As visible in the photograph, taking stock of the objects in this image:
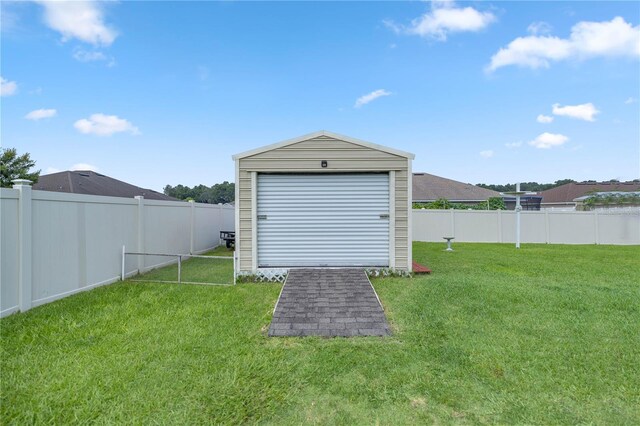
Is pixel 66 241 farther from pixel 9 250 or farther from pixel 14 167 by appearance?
pixel 14 167

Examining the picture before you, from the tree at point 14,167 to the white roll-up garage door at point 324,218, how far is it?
1657 centimetres

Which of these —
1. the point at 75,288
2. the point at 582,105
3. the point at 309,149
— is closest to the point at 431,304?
the point at 309,149

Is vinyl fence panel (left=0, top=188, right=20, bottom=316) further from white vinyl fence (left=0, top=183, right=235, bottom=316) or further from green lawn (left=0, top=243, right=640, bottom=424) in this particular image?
green lawn (left=0, top=243, right=640, bottom=424)

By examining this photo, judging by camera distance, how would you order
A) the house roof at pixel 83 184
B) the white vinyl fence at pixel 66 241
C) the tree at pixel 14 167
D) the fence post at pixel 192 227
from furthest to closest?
1. the tree at pixel 14 167
2. the house roof at pixel 83 184
3. the fence post at pixel 192 227
4. the white vinyl fence at pixel 66 241

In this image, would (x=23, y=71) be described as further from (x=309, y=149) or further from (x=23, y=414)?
(x=23, y=414)

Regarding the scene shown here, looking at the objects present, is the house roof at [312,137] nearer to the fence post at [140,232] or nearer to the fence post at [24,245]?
the fence post at [140,232]

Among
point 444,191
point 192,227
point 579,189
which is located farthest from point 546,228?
point 579,189

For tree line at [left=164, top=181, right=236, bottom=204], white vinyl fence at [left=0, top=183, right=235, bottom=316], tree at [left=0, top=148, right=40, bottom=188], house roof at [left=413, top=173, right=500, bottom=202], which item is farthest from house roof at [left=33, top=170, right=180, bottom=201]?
tree line at [left=164, top=181, right=236, bottom=204]

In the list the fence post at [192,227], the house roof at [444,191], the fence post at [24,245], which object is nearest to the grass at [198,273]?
the fence post at [192,227]

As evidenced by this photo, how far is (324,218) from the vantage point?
6.59m

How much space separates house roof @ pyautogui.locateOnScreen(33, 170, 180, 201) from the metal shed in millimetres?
8677

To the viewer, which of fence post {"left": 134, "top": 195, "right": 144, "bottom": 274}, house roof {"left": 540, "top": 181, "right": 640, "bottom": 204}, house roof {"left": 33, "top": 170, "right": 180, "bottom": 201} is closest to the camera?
fence post {"left": 134, "top": 195, "right": 144, "bottom": 274}

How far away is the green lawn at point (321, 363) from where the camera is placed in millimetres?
2188

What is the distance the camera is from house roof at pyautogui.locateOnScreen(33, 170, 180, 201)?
1162 cm
